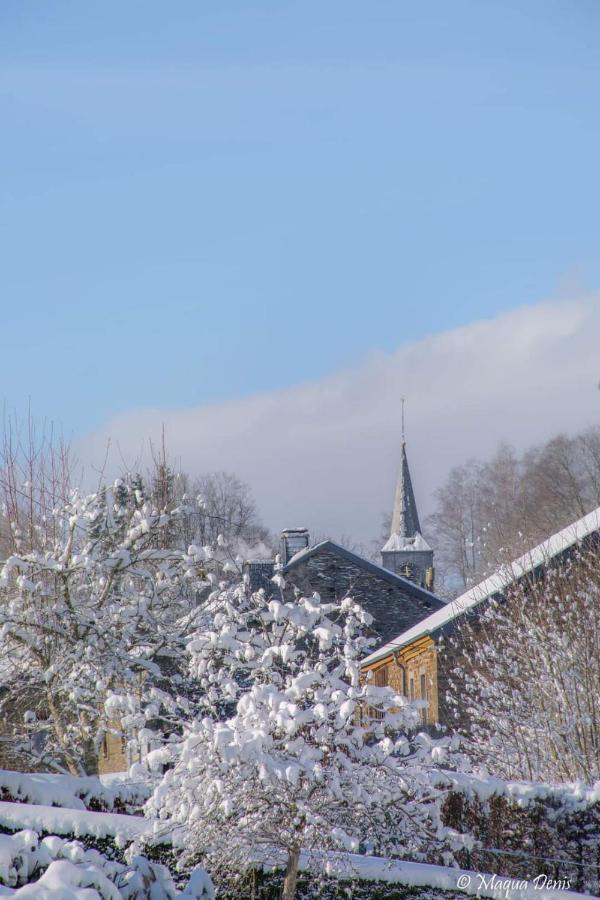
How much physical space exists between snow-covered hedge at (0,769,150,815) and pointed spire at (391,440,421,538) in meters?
44.5

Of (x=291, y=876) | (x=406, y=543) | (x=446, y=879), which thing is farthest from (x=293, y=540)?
(x=291, y=876)

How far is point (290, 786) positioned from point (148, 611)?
7.29 metres

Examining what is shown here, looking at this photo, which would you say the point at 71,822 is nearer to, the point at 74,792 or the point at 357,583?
the point at 74,792

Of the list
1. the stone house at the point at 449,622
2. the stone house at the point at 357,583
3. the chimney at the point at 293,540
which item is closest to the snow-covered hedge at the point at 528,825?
the stone house at the point at 449,622

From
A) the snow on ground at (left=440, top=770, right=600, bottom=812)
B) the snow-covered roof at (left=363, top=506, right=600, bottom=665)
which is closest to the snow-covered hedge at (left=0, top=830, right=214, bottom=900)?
the snow on ground at (left=440, top=770, right=600, bottom=812)

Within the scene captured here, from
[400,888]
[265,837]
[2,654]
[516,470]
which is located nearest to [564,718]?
[400,888]

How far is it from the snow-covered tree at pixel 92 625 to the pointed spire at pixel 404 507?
137 feet

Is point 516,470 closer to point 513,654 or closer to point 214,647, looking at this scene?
point 513,654

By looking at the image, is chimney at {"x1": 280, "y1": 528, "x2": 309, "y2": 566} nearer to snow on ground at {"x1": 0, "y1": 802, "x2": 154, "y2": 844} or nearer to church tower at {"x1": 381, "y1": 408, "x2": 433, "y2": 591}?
church tower at {"x1": 381, "y1": 408, "x2": 433, "y2": 591}

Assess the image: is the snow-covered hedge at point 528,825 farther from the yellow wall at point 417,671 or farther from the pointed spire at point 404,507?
the pointed spire at point 404,507

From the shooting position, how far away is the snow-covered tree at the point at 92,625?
581 inches

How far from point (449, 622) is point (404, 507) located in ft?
124

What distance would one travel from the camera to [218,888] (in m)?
9.92

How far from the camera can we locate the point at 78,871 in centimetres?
593
